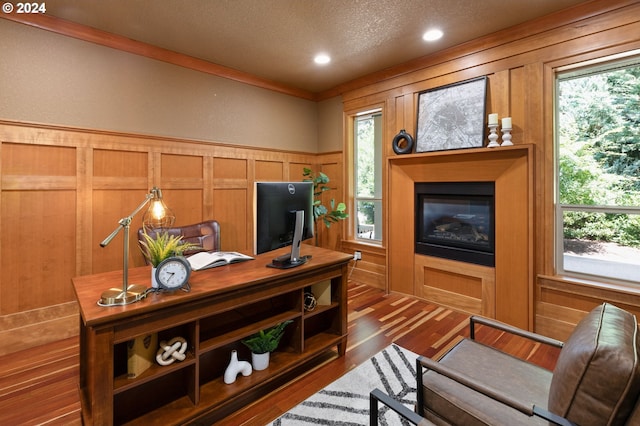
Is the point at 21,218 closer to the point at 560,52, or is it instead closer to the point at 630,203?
the point at 560,52

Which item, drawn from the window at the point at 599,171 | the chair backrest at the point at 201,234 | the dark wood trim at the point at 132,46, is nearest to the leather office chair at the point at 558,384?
the window at the point at 599,171

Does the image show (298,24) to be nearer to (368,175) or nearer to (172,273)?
(368,175)

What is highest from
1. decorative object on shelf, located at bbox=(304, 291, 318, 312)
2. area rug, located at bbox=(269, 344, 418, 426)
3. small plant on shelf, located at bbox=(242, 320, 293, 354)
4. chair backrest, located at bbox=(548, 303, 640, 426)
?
chair backrest, located at bbox=(548, 303, 640, 426)

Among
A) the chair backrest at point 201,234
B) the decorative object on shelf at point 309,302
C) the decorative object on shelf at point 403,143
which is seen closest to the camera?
the decorative object on shelf at point 309,302

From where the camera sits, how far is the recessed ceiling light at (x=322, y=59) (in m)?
3.45

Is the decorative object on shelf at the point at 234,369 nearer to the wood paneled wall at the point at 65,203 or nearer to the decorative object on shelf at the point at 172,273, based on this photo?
the decorative object on shelf at the point at 172,273

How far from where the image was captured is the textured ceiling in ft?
8.18

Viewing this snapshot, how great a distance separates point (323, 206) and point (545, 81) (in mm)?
2822

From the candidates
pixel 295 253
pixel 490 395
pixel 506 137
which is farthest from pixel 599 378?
pixel 506 137

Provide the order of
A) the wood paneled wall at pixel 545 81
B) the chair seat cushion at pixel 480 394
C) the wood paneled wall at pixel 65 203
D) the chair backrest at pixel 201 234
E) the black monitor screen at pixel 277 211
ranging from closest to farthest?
1. the chair seat cushion at pixel 480 394
2. the black monitor screen at pixel 277 211
3. the wood paneled wall at pixel 545 81
4. the wood paneled wall at pixel 65 203
5. the chair backrest at pixel 201 234

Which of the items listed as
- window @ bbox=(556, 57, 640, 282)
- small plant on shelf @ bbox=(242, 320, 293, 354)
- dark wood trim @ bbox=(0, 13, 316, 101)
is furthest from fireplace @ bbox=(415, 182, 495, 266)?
dark wood trim @ bbox=(0, 13, 316, 101)

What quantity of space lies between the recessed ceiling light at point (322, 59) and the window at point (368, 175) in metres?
0.96

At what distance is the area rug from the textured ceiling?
289 cm

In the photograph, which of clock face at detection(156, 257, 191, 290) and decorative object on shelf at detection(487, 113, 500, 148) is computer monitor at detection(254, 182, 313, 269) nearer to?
clock face at detection(156, 257, 191, 290)
